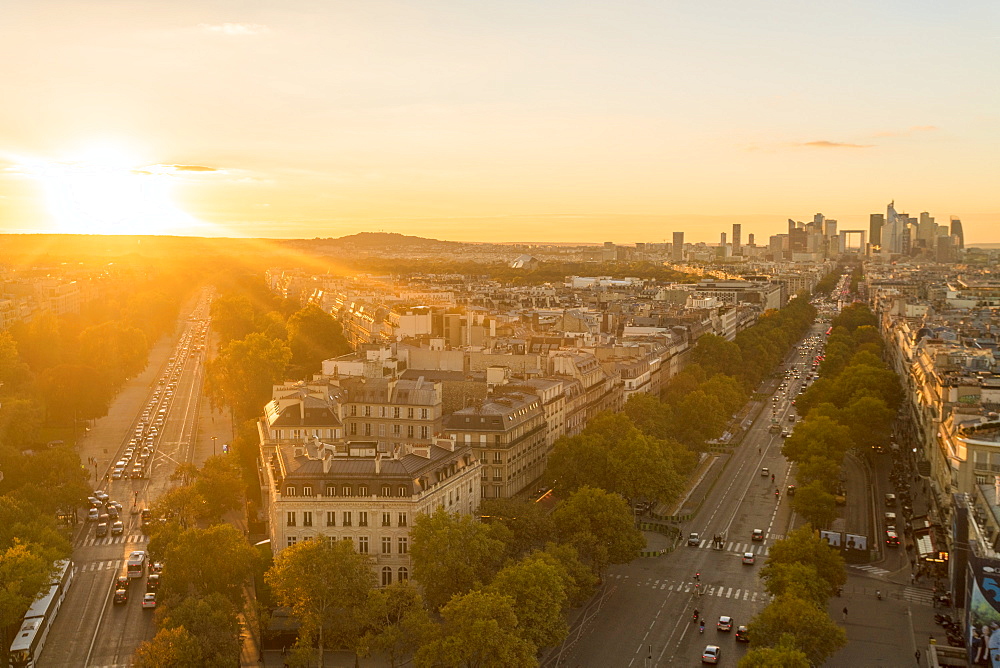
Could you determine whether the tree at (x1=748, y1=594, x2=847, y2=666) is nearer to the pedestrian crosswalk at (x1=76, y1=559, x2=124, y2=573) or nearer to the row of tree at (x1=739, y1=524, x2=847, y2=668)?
the row of tree at (x1=739, y1=524, x2=847, y2=668)

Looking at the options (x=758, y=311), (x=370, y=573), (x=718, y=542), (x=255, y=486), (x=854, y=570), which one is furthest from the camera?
(x=758, y=311)

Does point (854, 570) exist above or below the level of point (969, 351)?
below

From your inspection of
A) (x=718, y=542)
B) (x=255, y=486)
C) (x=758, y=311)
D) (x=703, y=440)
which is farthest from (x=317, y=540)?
(x=758, y=311)

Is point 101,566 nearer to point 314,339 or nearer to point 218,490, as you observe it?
point 218,490

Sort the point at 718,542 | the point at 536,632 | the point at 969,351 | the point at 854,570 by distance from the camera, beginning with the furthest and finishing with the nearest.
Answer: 1. the point at 969,351
2. the point at 718,542
3. the point at 854,570
4. the point at 536,632

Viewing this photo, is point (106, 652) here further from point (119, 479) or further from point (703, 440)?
point (703, 440)

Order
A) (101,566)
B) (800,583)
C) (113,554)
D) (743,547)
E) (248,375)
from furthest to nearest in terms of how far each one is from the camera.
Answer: (248,375) → (743,547) → (113,554) → (101,566) → (800,583)

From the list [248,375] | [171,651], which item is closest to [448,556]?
[171,651]
